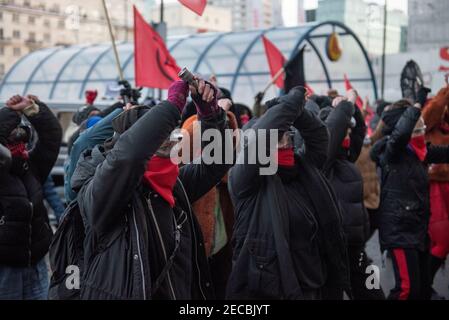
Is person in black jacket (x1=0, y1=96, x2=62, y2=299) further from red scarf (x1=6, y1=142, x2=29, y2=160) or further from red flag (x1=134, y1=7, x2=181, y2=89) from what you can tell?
red flag (x1=134, y1=7, x2=181, y2=89)

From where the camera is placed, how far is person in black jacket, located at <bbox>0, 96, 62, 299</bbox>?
12.3 ft

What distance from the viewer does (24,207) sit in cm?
382

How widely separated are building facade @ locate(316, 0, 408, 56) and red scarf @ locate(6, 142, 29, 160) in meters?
14.7

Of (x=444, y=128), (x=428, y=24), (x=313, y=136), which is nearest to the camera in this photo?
(x=313, y=136)

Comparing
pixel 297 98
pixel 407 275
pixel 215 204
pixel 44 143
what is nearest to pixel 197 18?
pixel 407 275

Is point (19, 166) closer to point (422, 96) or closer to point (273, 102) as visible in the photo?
point (273, 102)

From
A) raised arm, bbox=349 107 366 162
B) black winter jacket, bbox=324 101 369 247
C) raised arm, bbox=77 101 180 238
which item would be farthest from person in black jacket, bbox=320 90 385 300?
raised arm, bbox=77 101 180 238

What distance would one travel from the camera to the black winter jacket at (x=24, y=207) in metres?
3.74

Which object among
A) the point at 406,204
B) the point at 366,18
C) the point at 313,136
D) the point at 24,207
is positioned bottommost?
the point at 406,204

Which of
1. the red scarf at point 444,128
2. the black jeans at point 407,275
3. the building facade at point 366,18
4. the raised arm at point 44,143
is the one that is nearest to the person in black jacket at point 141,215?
the raised arm at point 44,143

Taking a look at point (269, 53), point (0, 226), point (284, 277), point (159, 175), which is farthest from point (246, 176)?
point (269, 53)

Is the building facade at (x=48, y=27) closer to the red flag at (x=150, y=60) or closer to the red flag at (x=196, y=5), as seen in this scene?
the red flag at (x=150, y=60)

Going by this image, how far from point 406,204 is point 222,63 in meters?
13.6

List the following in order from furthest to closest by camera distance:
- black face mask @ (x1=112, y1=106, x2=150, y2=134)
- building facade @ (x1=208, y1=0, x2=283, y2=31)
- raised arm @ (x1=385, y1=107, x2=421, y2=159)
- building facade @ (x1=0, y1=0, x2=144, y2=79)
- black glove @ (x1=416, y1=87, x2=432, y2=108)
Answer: building facade @ (x1=208, y1=0, x2=283, y2=31) < building facade @ (x1=0, y1=0, x2=144, y2=79) < black glove @ (x1=416, y1=87, x2=432, y2=108) < raised arm @ (x1=385, y1=107, x2=421, y2=159) < black face mask @ (x1=112, y1=106, x2=150, y2=134)
